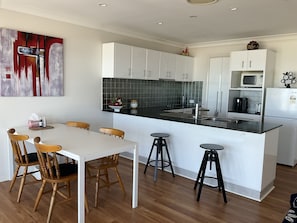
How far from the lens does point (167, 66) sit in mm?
5285

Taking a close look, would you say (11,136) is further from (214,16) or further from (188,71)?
(188,71)

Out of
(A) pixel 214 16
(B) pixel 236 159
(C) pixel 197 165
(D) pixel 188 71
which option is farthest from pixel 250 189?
(D) pixel 188 71

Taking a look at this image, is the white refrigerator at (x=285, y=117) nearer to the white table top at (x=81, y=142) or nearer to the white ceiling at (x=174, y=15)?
the white ceiling at (x=174, y=15)

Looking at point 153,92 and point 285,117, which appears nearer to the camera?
point 285,117

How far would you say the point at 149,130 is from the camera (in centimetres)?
411

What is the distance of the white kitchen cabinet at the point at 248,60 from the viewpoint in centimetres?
461

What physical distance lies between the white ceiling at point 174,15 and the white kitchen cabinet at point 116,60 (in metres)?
0.38

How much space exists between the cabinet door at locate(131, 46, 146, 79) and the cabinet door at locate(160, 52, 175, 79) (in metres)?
0.55

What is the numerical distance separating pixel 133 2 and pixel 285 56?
336 cm

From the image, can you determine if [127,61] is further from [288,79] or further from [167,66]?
[288,79]

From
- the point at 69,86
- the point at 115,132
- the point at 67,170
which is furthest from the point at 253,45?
the point at 67,170

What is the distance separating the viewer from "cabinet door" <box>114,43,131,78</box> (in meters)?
4.26

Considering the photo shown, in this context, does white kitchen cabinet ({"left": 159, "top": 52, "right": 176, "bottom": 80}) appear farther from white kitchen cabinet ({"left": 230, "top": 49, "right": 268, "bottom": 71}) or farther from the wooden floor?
the wooden floor

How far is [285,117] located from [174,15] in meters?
2.71
